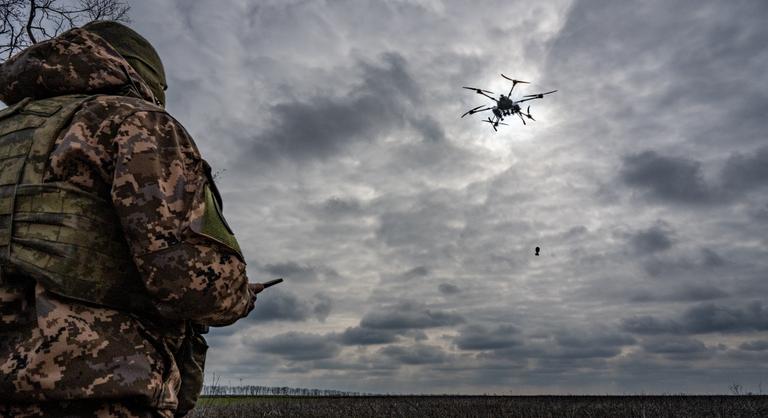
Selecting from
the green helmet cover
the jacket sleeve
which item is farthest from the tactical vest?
the green helmet cover

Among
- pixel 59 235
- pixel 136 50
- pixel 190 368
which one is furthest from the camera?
pixel 136 50

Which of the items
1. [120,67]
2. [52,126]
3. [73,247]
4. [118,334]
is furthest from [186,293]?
[120,67]

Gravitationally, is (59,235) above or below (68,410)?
above

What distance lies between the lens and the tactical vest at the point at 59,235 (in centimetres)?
280

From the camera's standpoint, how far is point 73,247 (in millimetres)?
2816

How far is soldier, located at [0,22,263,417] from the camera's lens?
8.87 feet

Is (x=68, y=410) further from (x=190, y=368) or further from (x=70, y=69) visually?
(x=70, y=69)

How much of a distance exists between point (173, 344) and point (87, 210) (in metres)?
0.80

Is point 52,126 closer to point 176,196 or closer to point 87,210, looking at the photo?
point 87,210

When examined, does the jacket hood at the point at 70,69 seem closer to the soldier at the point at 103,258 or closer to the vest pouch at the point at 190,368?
the soldier at the point at 103,258

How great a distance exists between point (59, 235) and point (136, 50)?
1.40 meters

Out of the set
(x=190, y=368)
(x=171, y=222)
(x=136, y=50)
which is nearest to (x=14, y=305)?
(x=171, y=222)

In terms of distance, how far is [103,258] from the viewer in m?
2.88

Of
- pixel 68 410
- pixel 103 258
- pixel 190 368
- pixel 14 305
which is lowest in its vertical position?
pixel 68 410
